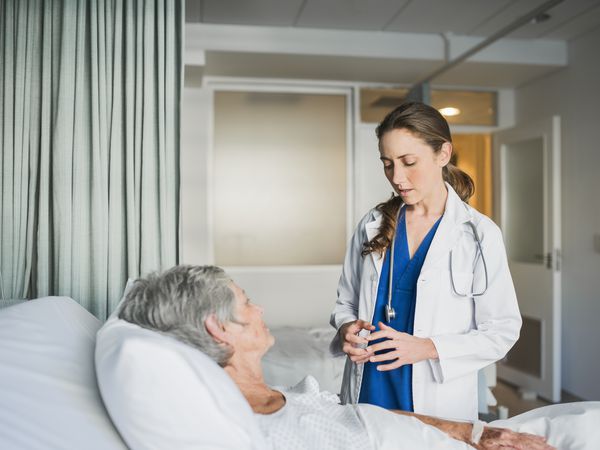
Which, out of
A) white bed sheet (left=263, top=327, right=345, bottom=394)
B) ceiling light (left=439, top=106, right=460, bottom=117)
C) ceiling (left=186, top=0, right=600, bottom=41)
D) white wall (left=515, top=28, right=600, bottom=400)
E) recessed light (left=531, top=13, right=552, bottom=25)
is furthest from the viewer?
ceiling light (left=439, top=106, right=460, bottom=117)

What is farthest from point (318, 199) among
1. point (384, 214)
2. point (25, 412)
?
point (25, 412)

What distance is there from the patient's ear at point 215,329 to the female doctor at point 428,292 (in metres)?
0.41

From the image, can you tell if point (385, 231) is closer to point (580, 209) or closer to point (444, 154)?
point (444, 154)

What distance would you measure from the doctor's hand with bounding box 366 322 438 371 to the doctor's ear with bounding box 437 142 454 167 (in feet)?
1.67

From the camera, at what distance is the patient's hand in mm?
1261

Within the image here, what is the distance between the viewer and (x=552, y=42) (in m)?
3.81

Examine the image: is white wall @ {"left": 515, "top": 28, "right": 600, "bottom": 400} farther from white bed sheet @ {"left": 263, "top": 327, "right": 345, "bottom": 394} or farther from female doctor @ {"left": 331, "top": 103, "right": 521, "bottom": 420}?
female doctor @ {"left": 331, "top": 103, "right": 521, "bottom": 420}

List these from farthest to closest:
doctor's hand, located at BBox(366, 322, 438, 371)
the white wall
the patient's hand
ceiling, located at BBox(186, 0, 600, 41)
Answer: the white wall < ceiling, located at BBox(186, 0, 600, 41) < doctor's hand, located at BBox(366, 322, 438, 371) < the patient's hand

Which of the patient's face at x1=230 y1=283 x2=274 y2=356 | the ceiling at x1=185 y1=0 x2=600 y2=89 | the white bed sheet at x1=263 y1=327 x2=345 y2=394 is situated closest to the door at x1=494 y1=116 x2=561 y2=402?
the ceiling at x1=185 y1=0 x2=600 y2=89

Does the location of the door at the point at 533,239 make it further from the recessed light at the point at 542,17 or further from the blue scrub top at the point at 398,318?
the blue scrub top at the point at 398,318

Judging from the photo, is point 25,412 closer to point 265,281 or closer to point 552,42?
point 265,281

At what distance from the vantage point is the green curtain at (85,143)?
5.30ft

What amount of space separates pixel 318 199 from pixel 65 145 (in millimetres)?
2798

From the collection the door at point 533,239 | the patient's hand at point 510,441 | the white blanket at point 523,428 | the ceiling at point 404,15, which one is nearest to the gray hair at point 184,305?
the white blanket at point 523,428
